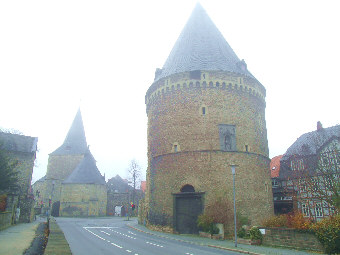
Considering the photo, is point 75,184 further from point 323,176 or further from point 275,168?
point 323,176

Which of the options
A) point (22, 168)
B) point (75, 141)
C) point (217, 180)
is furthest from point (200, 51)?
point (75, 141)

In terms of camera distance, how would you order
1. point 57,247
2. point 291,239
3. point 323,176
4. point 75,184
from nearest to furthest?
point 57,247 < point 291,239 < point 323,176 < point 75,184

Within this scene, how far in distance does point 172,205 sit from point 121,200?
37292 millimetres

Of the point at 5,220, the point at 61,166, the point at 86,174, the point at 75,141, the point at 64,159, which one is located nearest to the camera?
the point at 5,220

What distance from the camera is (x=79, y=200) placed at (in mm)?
50500

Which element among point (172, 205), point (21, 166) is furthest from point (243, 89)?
point (21, 166)

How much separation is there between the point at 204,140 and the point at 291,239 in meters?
9.89

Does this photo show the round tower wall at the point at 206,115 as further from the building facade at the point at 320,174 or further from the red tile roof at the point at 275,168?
the red tile roof at the point at 275,168

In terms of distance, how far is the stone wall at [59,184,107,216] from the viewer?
50375 millimetres

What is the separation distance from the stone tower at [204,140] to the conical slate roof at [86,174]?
95.4ft

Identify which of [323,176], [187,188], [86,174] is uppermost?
[86,174]

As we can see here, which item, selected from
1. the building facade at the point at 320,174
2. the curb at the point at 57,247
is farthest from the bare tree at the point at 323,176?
the curb at the point at 57,247

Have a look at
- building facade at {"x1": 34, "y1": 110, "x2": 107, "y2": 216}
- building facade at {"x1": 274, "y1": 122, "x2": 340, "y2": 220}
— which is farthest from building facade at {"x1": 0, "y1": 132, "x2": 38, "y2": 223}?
building facade at {"x1": 274, "y1": 122, "x2": 340, "y2": 220}

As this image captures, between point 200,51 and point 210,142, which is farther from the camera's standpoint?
point 200,51
